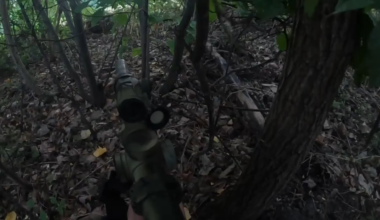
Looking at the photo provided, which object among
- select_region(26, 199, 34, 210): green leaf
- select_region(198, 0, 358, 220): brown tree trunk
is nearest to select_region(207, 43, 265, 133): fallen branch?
select_region(198, 0, 358, 220): brown tree trunk

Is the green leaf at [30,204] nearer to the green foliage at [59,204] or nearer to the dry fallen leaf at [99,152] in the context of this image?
the green foliage at [59,204]

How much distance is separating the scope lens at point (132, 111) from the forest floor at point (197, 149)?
24.6 inches

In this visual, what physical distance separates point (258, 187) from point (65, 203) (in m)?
1.07

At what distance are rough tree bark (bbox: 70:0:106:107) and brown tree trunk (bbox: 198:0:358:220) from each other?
127 centimetres

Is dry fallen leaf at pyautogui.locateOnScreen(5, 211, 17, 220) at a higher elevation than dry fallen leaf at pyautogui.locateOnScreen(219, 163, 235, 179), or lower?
lower

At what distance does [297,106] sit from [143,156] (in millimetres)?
539

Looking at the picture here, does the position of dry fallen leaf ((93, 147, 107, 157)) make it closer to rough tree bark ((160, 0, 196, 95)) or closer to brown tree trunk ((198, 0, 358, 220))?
rough tree bark ((160, 0, 196, 95))

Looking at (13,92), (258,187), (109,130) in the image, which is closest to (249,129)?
(258,187)

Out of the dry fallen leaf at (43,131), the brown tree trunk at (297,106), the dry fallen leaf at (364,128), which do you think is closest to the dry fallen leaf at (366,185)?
the dry fallen leaf at (364,128)

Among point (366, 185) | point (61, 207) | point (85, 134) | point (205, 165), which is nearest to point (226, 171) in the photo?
point (205, 165)

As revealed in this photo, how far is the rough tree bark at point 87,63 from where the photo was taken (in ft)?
8.50

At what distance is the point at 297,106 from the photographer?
144cm

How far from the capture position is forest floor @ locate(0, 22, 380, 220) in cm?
215

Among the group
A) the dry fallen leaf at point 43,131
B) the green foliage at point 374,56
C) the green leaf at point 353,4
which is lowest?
the dry fallen leaf at point 43,131
